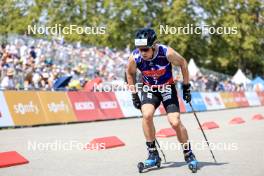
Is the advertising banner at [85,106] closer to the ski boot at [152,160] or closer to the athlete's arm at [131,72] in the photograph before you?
the athlete's arm at [131,72]

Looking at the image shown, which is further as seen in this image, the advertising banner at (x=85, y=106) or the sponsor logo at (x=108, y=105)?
the sponsor logo at (x=108, y=105)

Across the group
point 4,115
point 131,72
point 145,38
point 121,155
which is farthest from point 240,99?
A: point 145,38

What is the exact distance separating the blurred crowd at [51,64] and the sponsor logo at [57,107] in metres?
0.83

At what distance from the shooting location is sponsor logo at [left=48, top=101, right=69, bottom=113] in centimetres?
1886

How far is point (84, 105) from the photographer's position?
2077 centimetres

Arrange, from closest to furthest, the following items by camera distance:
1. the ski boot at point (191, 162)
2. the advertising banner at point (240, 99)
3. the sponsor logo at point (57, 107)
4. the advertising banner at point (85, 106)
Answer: the ski boot at point (191, 162)
the sponsor logo at point (57, 107)
the advertising banner at point (85, 106)
the advertising banner at point (240, 99)

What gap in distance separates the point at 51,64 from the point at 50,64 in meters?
0.16

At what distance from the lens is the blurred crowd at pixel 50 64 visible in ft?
67.4

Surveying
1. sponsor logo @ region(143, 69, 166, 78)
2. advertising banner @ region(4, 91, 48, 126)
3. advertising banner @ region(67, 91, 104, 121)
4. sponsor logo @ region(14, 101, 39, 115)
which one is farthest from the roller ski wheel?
advertising banner @ region(67, 91, 104, 121)

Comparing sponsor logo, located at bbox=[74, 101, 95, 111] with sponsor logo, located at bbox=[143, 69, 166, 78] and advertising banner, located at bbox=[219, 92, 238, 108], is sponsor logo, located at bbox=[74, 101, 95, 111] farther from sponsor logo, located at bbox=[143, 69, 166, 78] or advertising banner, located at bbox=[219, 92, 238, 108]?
advertising banner, located at bbox=[219, 92, 238, 108]

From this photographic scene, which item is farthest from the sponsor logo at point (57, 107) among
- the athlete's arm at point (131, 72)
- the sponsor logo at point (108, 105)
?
the athlete's arm at point (131, 72)

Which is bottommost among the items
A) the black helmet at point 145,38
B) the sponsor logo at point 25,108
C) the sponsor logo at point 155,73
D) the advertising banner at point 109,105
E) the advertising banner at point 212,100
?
the advertising banner at point 212,100

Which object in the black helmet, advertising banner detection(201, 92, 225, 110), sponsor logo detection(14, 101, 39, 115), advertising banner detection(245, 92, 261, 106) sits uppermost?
the black helmet

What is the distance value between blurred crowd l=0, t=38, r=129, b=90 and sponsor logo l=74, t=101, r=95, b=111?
130 cm
